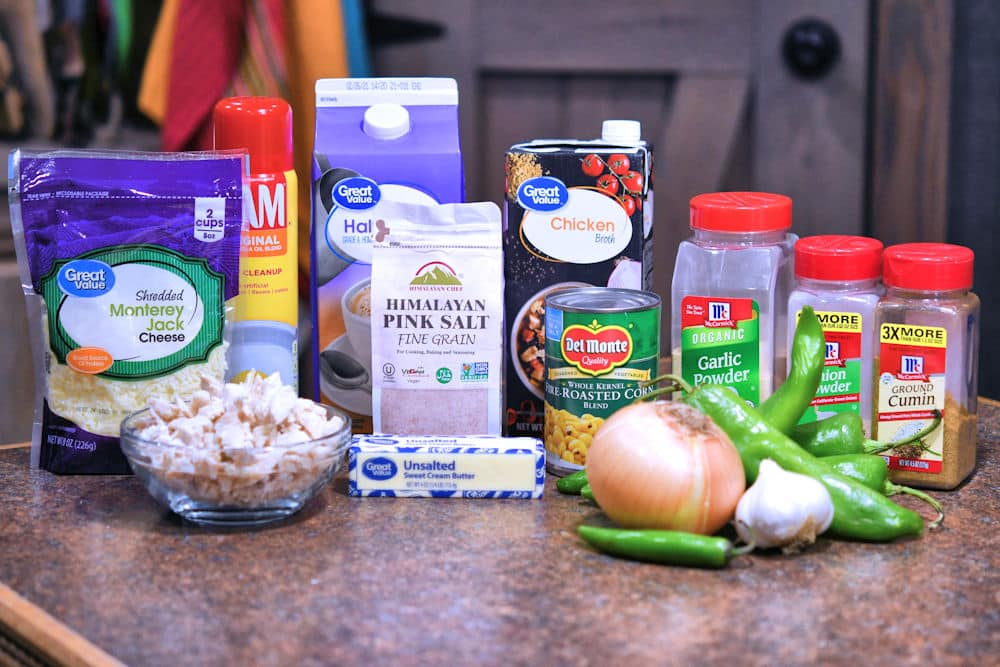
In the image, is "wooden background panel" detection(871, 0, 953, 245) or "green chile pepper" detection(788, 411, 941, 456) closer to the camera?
"green chile pepper" detection(788, 411, 941, 456)

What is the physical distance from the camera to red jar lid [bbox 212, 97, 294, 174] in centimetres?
115

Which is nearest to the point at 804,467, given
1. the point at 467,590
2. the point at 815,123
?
the point at 467,590

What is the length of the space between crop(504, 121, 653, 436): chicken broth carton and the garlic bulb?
0.95 feet

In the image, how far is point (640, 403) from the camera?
3.29 ft

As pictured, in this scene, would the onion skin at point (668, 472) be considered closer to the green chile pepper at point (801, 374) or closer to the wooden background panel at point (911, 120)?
the green chile pepper at point (801, 374)

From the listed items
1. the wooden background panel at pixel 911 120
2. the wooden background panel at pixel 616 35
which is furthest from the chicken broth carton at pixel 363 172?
the wooden background panel at pixel 911 120

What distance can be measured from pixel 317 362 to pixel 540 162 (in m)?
0.31

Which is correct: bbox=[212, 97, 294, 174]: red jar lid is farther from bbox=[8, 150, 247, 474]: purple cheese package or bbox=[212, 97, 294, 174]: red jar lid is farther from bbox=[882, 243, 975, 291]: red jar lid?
bbox=[882, 243, 975, 291]: red jar lid

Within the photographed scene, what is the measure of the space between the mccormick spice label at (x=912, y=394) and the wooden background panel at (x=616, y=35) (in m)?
0.99

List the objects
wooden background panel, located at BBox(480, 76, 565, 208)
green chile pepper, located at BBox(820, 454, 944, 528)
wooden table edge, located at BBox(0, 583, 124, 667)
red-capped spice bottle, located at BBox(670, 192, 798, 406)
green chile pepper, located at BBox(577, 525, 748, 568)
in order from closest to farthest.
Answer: wooden table edge, located at BBox(0, 583, 124, 667)
green chile pepper, located at BBox(577, 525, 748, 568)
green chile pepper, located at BBox(820, 454, 944, 528)
red-capped spice bottle, located at BBox(670, 192, 798, 406)
wooden background panel, located at BBox(480, 76, 565, 208)

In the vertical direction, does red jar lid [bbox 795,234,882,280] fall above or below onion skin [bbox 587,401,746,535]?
above

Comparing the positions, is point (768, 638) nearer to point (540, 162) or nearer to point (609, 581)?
point (609, 581)

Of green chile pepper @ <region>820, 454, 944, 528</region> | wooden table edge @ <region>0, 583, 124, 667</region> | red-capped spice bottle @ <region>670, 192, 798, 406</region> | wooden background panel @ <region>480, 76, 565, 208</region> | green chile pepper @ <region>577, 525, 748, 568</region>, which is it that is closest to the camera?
wooden table edge @ <region>0, 583, 124, 667</region>

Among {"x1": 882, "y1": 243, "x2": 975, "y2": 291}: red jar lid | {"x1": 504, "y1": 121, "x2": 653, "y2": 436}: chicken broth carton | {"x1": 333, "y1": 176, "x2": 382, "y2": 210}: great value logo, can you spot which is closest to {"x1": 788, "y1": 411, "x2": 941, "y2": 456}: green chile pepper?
{"x1": 882, "y1": 243, "x2": 975, "y2": 291}: red jar lid
